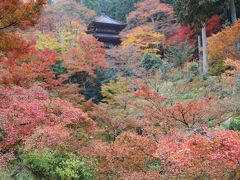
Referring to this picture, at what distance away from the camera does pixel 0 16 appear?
687 cm

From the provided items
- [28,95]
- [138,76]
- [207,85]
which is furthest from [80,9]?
[28,95]

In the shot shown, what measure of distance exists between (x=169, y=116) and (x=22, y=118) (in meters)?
5.35

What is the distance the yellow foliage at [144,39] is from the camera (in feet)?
90.9

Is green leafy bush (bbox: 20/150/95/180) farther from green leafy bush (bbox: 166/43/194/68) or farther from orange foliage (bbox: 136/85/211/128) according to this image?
green leafy bush (bbox: 166/43/194/68)

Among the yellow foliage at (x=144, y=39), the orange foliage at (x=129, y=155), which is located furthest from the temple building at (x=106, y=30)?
the orange foliage at (x=129, y=155)

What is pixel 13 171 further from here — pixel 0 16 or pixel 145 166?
pixel 0 16

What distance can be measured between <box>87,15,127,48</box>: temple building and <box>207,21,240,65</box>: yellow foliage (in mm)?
15825

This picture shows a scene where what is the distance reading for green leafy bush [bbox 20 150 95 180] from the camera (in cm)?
1080

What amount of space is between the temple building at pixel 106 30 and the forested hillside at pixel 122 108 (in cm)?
515

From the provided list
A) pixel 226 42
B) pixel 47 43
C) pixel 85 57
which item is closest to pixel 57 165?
pixel 226 42

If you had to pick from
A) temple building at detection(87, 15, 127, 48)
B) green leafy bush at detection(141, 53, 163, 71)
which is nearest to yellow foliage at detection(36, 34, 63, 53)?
green leafy bush at detection(141, 53, 163, 71)

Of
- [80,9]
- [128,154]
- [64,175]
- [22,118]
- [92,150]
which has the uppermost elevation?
[80,9]

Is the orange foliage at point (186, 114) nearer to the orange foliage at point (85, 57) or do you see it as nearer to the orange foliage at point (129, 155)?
the orange foliage at point (129, 155)

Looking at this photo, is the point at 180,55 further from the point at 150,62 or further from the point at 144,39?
the point at 144,39
